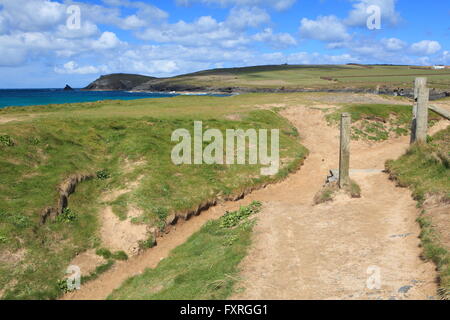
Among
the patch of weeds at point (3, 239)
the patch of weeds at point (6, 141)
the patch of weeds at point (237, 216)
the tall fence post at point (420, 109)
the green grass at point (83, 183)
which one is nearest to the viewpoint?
the patch of weeds at point (3, 239)

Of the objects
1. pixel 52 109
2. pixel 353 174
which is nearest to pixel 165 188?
pixel 353 174

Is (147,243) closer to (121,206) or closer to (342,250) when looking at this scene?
(121,206)

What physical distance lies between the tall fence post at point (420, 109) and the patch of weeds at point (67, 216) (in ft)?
67.7

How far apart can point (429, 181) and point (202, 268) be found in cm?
1232

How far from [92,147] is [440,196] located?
21628 millimetres

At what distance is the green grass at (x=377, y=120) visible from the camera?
3656 cm

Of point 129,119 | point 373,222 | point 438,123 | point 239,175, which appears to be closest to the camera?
point 373,222

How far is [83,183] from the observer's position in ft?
71.9

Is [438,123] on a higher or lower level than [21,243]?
higher

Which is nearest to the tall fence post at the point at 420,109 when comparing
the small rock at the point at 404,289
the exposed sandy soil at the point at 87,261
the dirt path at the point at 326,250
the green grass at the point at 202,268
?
the dirt path at the point at 326,250

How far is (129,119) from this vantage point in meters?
32.4

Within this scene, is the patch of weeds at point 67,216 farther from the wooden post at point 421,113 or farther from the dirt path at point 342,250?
the wooden post at point 421,113

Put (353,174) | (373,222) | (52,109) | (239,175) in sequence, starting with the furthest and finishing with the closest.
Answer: (52,109) → (239,175) → (353,174) → (373,222)

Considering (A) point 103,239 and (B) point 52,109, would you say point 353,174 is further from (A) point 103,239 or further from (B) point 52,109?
(B) point 52,109
